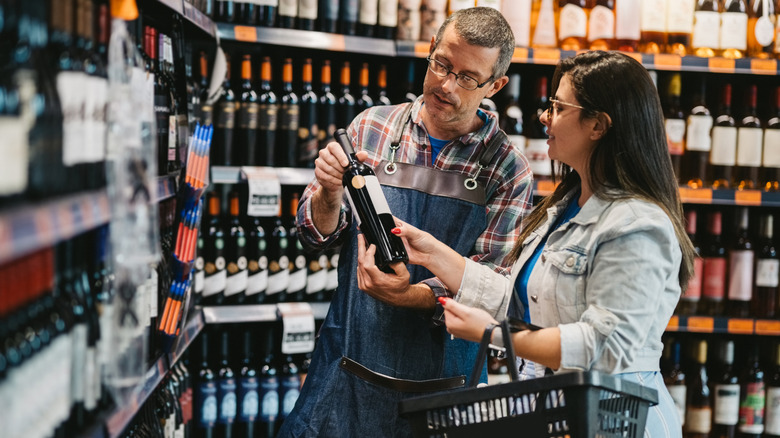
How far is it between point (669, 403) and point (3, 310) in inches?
55.5

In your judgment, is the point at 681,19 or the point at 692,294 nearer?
the point at 681,19

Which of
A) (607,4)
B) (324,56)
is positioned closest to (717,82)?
(607,4)

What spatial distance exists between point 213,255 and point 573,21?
1.94m

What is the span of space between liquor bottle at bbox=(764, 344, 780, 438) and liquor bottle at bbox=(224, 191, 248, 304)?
8.21 feet

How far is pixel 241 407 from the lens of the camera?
340 cm

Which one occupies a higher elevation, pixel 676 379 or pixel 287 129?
pixel 287 129

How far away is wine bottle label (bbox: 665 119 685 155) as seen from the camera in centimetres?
357

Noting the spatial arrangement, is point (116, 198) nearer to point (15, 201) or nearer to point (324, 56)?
point (15, 201)

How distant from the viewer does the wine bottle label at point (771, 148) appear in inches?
142

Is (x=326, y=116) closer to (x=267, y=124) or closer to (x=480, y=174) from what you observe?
(x=267, y=124)

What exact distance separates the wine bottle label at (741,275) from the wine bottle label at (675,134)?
563 mm

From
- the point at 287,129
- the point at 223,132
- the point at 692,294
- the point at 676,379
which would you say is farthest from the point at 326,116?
the point at 676,379

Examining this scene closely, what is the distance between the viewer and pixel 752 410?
3625 mm

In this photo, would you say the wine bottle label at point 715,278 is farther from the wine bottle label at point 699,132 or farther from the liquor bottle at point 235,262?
the liquor bottle at point 235,262
